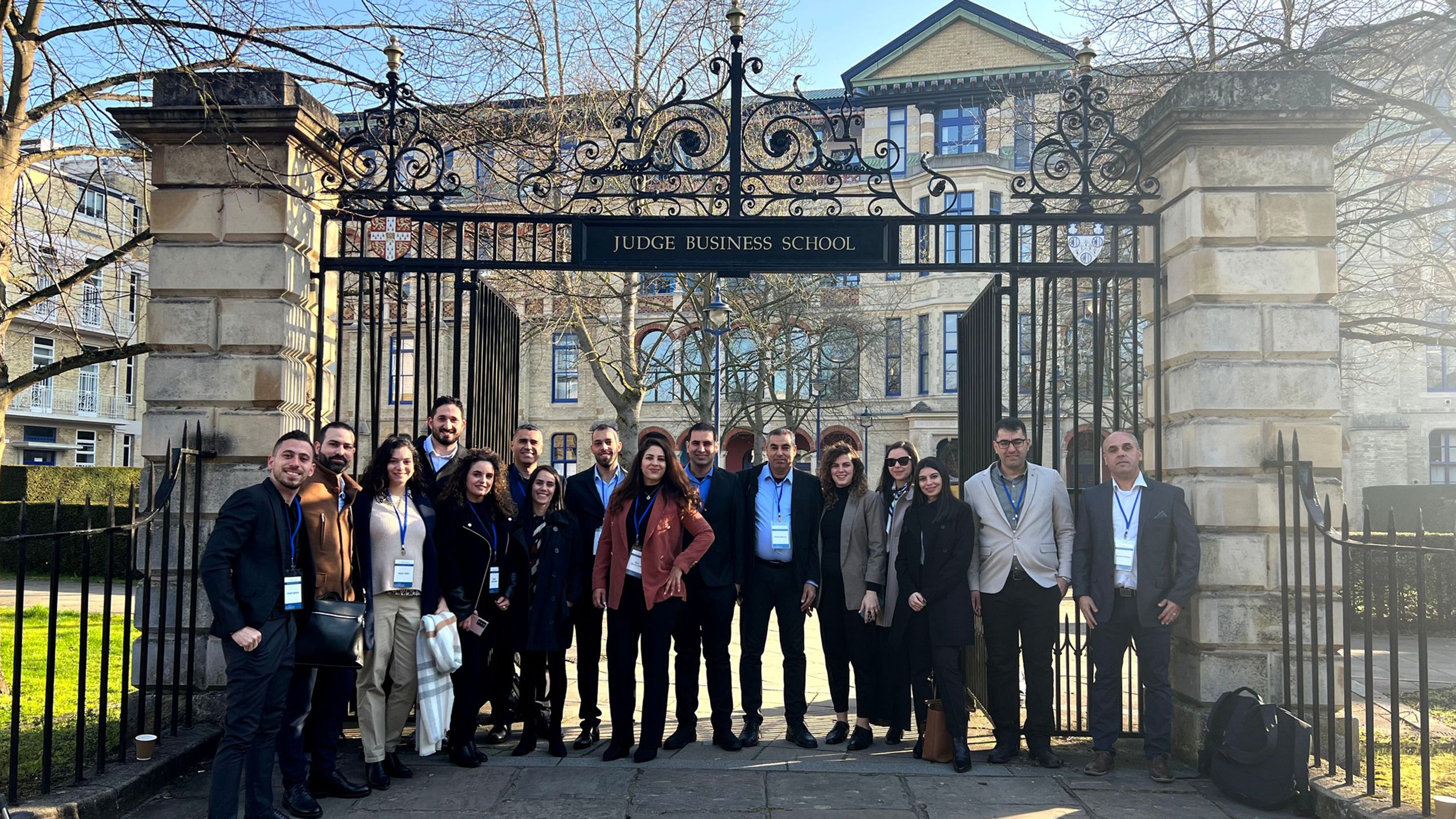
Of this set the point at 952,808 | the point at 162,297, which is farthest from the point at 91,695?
the point at 952,808

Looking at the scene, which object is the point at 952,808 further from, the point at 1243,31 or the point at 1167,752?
the point at 1243,31

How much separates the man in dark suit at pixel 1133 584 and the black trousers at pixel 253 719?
4385 millimetres

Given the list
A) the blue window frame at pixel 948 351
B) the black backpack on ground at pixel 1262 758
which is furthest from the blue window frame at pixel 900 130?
the black backpack on ground at pixel 1262 758

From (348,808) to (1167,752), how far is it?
4496 millimetres

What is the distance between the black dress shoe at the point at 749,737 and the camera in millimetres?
6699

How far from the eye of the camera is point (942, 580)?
646 cm

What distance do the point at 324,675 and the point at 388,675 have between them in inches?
14.6

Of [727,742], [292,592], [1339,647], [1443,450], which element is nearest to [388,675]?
[292,592]

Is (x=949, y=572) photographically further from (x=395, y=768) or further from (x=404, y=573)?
(x=395, y=768)

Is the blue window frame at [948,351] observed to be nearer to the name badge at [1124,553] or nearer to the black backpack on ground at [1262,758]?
the name badge at [1124,553]

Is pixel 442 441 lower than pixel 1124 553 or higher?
higher

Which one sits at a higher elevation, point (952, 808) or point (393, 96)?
point (393, 96)

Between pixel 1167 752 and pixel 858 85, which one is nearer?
pixel 1167 752

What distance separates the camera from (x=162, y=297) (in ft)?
21.9
